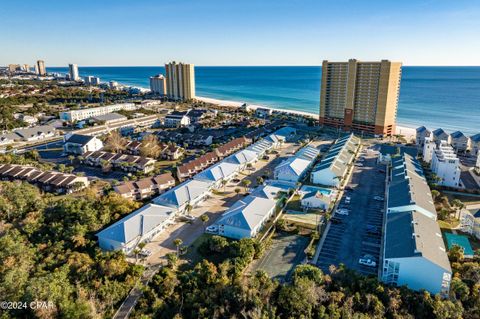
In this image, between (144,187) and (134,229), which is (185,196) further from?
(134,229)

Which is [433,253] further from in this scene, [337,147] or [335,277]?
[337,147]

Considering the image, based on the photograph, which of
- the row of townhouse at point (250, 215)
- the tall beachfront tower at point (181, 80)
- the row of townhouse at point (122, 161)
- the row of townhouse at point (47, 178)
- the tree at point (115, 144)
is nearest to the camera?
the row of townhouse at point (250, 215)

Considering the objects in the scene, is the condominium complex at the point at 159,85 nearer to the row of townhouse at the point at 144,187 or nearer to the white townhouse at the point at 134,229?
the row of townhouse at the point at 144,187

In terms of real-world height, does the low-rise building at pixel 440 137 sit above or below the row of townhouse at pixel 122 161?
above

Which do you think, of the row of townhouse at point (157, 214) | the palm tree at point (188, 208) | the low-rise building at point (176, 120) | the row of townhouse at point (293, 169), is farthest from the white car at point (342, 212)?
the low-rise building at point (176, 120)

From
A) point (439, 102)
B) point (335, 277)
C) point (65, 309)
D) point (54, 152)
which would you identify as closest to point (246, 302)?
point (335, 277)

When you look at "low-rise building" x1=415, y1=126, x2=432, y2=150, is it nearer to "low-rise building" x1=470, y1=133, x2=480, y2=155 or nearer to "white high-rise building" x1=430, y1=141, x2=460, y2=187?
"low-rise building" x1=470, y1=133, x2=480, y2=155
